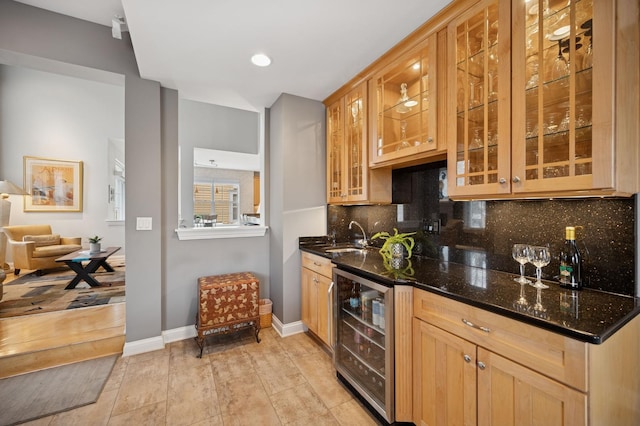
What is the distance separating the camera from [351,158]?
268 centimetres

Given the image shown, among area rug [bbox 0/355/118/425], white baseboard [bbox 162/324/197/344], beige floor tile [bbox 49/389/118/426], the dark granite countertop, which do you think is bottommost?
beige floor tile [bbox 49/389/118/426]

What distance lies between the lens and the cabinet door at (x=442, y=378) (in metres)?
1.26

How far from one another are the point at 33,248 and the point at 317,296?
5492mm

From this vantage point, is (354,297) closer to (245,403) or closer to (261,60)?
(245,403)

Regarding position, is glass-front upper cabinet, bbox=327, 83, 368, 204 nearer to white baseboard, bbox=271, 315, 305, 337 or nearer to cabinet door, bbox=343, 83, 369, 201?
cabinet door, bbox=343, 83, 369, 201

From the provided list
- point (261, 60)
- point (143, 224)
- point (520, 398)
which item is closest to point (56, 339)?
point (143, 224)

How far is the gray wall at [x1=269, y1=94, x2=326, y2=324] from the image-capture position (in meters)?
2.89

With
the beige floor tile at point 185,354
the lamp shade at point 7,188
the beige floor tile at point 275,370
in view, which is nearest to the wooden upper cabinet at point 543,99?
the beige floor tile at point 275,370

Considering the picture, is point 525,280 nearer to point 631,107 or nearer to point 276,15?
point 631,107

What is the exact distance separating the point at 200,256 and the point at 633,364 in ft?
10.3

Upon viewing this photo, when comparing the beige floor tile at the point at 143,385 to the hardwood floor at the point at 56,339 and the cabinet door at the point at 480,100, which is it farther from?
the cabinet door at the point at 480,100

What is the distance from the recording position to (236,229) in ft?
9.96

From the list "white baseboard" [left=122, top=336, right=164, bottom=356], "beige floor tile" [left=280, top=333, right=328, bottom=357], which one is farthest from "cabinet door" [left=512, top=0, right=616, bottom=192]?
"white baseboard" [left=122, top=336, right=164, bottom=356]

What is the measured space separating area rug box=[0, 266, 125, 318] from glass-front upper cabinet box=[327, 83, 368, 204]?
10.6ft
